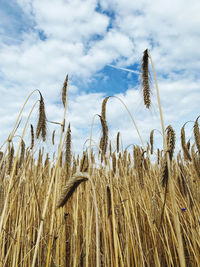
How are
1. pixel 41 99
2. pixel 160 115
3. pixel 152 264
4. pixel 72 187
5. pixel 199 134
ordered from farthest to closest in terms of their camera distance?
pixel 152 264 → pixel 199 134 → pixel 41 99 → pixel 160 115 → pixel 72 187

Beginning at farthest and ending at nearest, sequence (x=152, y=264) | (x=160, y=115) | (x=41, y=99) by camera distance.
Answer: (x=152, y=264) → (x=41, y=99) → (x=160, y=115)

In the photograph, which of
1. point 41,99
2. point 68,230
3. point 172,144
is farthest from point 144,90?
point 68,230

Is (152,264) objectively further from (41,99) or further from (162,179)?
(41,99)

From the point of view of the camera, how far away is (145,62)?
158 cm

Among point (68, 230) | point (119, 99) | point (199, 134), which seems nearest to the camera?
point (119, 99)

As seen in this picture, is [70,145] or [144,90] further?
[70,145]

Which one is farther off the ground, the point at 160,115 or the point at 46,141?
the point at 46,141

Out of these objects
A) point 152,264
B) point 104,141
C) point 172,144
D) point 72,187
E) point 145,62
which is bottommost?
point 152,264

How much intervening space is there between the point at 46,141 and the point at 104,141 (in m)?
→ 0.53

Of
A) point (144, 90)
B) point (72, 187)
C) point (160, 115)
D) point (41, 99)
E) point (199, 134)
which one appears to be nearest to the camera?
point (72, 187)

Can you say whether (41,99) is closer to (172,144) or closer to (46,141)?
(46,141)

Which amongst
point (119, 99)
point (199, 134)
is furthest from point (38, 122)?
point (199, 134)

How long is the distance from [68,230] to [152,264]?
118 centimetres

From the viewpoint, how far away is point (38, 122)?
5.85ft
